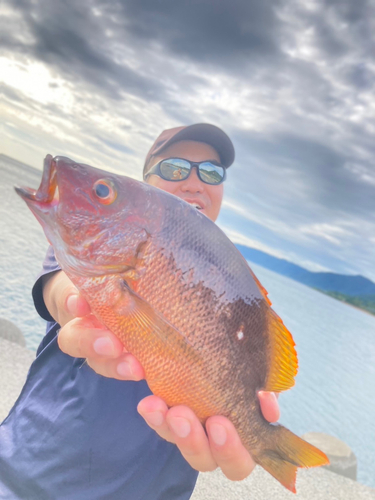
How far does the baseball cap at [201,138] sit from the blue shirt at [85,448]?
1.83m

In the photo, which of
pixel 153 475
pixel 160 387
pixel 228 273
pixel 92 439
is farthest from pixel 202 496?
pixel 228 273

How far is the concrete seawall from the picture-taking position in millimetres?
3783

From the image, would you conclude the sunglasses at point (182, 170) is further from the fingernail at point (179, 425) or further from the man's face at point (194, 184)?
the fingernail at point (179, 425)

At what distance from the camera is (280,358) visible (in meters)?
1.61

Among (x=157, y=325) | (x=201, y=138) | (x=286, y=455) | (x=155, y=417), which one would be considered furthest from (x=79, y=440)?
(x=201, y=138)

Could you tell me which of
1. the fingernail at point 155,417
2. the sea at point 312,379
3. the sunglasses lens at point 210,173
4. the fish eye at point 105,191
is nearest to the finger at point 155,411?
the fingernail at point 155,417

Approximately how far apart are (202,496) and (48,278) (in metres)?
3.05

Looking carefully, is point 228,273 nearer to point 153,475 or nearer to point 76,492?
point 153,475

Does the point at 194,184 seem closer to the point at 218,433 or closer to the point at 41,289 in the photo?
the point at 41,289

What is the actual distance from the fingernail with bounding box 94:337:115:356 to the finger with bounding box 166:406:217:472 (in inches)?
14.1

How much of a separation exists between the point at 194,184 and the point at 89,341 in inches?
83.6

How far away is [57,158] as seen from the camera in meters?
1.42

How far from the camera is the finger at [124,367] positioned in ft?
4.59

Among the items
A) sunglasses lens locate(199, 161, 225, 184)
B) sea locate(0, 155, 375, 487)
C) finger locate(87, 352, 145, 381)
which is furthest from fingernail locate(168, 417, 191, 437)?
sea locate(0, 155, 375, 487)
